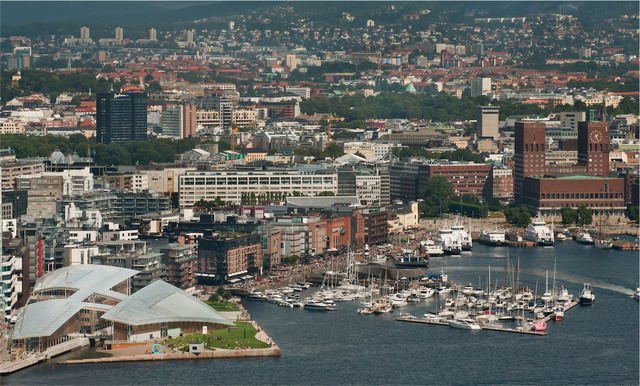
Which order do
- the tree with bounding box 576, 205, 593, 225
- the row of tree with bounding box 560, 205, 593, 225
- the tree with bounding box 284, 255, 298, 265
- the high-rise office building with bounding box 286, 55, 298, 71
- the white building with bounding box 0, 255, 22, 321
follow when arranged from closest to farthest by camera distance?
the white building with bounding box 0, 255, 22, 321
the tree with bounding box 284, 255, 298, 265
the row of tree with bounding box 560, 205, 593, 225
the tree with bounding box 576, 205, 593, 225
the high-rise office building with bounding box 286, 55, 298, 71

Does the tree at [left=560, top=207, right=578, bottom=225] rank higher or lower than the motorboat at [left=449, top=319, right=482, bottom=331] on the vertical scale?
higher

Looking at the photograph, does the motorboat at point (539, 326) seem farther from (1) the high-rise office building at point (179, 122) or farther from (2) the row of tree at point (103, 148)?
(1) the high-rise office building at point (179, 122)

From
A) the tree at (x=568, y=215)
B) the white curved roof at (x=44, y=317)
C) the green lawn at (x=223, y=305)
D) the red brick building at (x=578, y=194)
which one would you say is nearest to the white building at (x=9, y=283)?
the white curved roof at (x=44, y=317)

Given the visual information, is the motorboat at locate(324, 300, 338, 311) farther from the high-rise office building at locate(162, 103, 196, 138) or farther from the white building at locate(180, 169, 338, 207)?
the high-rise office building at locate(162, 103, 196, 138)

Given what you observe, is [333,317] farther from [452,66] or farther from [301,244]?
[452,66]

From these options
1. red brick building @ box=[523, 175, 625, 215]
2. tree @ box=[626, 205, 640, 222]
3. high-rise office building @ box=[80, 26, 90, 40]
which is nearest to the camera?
tree @ box=[626, 205, 640, 222]

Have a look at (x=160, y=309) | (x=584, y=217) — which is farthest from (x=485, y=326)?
(x=584, y=217)

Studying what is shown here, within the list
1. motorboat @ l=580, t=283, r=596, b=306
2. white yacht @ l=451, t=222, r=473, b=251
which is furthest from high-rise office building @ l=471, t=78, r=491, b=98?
motorboat @ l=580, t=283, r=596, b=306
